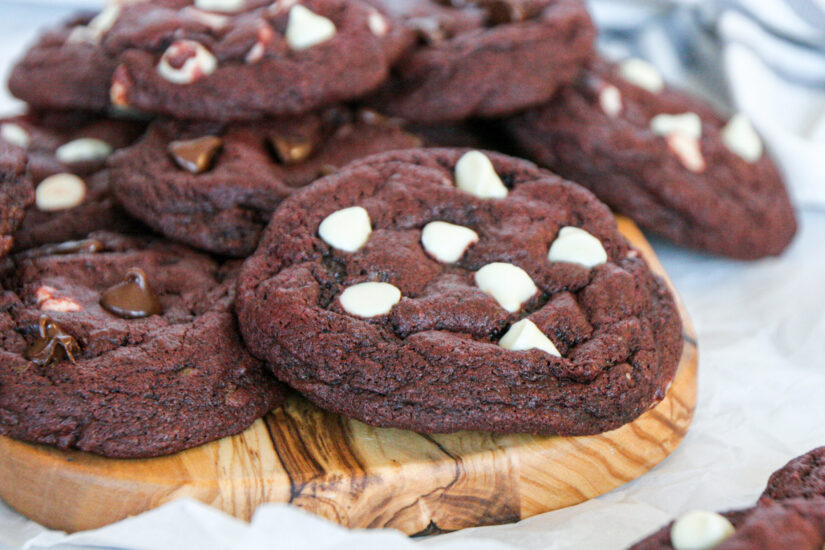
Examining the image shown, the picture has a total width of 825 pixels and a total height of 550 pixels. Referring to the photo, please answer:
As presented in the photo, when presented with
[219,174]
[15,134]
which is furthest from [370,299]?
[15,134]

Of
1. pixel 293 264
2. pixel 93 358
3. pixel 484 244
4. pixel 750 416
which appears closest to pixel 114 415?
pixel 93 358

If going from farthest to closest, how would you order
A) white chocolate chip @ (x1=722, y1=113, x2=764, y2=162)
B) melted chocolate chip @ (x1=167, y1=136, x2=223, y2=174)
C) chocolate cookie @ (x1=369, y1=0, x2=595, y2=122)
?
white chocolate chip @ (x1=722, y1=113, x2=764, y2=162), chocolate cookie @ (x1=369, y1=0, x2=595, y2=122), melted chocolate chip @ (x1=167, y1=136, x2=223, y2=174)

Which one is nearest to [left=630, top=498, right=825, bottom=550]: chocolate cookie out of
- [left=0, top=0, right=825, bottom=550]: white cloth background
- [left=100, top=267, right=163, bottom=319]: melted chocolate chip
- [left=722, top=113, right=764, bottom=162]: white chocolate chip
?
[left=0, top=0, right=825, bottom=550]: white cloth background

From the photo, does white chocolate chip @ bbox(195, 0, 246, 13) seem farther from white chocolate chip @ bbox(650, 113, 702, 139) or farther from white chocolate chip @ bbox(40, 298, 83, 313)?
white chocolate chip @ bbox(650, 113, 702, 139)

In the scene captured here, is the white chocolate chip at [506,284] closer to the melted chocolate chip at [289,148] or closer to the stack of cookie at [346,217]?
the stack of cookie at [346,217]

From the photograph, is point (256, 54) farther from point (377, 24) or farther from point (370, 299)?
point (370, 299)

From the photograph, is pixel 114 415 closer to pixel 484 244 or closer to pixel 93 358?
pixel 93 358
